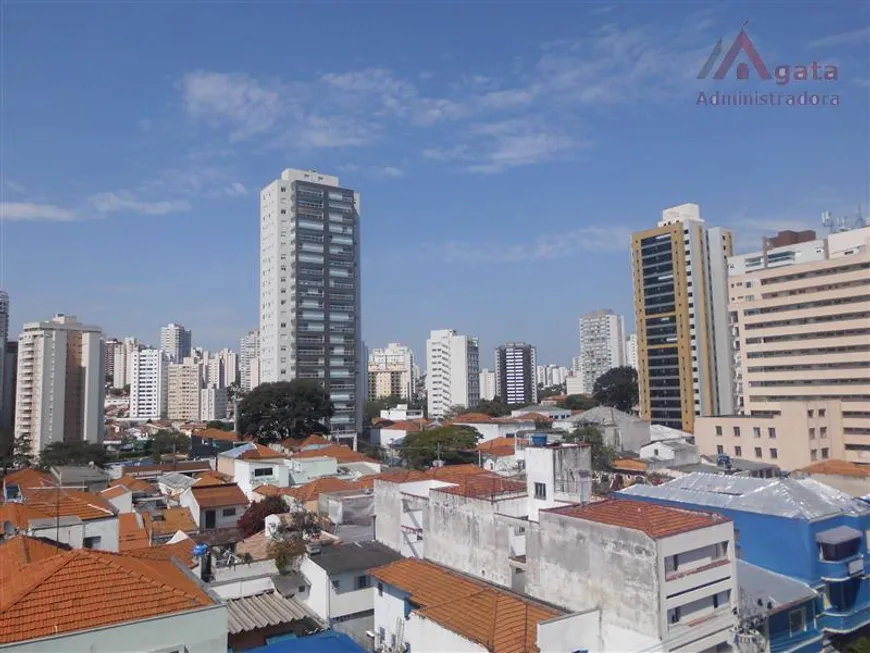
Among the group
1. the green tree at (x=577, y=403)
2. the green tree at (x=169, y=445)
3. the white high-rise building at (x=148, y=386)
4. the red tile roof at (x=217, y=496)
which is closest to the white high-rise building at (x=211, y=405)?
the white high-rise building at (x=148, y=386)

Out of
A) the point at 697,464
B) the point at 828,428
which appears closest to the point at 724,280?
the point at 828,428

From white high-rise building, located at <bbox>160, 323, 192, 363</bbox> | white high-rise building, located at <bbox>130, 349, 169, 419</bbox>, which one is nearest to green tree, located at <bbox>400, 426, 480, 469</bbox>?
white high-rise building, located at <bbox>130, 349, 169, 419</bbox>

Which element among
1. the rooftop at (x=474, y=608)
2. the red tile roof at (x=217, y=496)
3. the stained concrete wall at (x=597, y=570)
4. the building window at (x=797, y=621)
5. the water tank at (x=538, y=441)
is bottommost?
the building window at (x=797, y=621)

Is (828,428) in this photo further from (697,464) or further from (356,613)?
(356,613)

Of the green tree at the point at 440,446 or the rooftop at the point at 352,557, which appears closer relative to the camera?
the rooftop at the point at 352,557

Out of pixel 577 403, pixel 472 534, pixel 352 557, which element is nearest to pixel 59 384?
pixel 352 557

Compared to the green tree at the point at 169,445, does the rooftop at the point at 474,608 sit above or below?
above

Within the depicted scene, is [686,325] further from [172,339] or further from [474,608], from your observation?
[172,339]

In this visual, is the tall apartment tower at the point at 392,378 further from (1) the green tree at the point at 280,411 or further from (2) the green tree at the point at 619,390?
(1) the green tree at the point at 280,411
